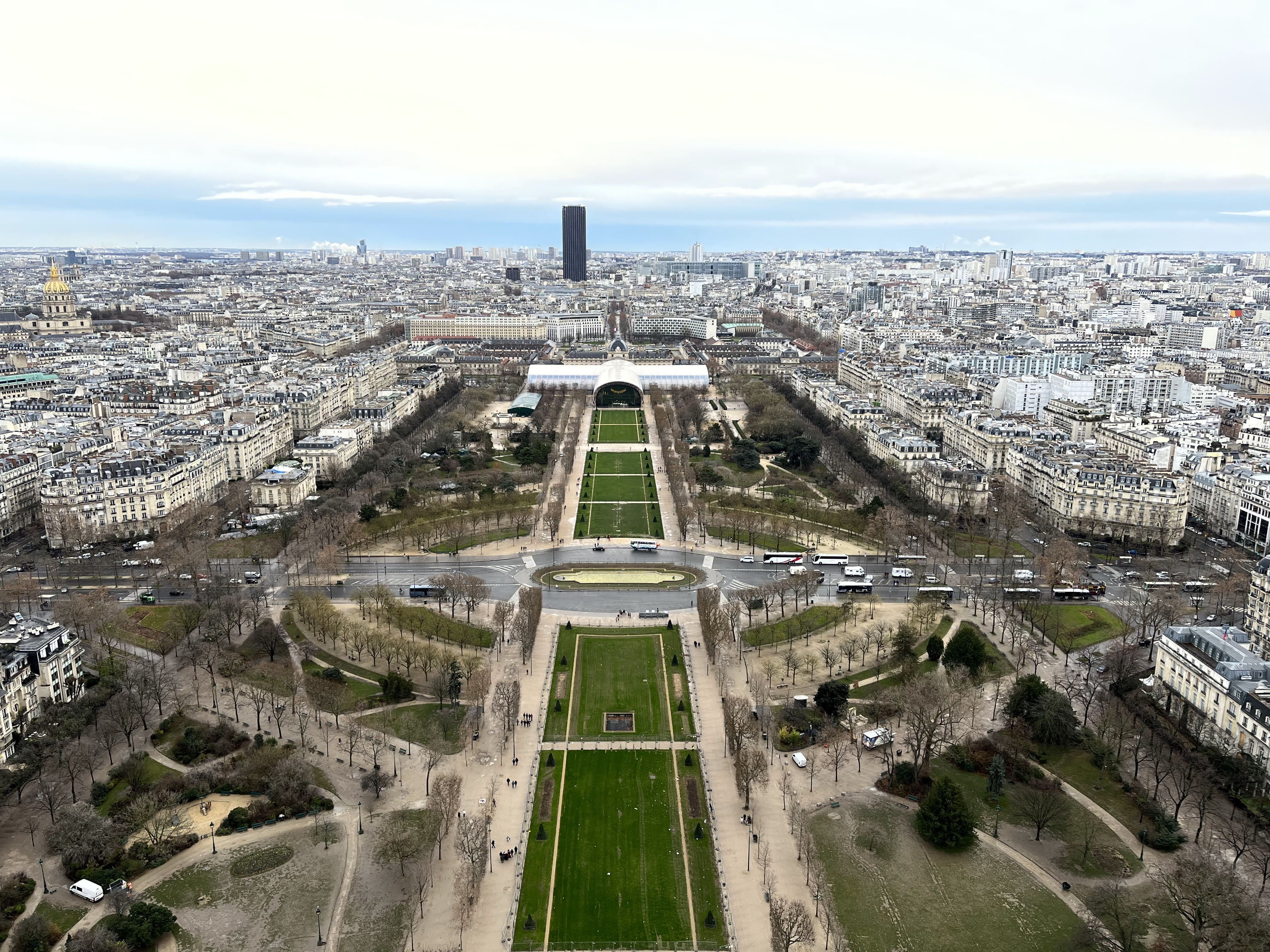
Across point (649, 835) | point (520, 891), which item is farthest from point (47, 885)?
point (649, 835)

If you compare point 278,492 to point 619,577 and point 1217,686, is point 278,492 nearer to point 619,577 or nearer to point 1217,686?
point 619,577

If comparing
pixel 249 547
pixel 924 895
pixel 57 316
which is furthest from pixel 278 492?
pixel 57 316

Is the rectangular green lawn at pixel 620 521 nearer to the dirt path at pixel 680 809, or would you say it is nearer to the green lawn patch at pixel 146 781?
the dirt path at pixel 680 809

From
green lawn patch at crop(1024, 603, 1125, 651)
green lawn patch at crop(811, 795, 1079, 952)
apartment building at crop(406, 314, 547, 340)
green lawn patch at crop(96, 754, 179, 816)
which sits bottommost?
green lawn patch at crop(811, 795, 1079, 952)

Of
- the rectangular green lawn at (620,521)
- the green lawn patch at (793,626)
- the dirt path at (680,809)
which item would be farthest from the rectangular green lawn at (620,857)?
the rectangular green lawn at (620,521)

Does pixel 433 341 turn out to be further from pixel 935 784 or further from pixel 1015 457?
pixel 935 784

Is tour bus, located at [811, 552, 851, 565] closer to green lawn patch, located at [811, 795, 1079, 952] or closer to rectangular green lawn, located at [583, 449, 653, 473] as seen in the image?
rectangular green lawn, located at [583, 449, 653, 473]

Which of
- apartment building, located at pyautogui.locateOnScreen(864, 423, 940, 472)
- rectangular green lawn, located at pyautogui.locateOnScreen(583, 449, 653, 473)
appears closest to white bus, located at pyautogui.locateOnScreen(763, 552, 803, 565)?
apartment building, located at pyautogui.locateOnScreen(864, 423, 940, 472)
